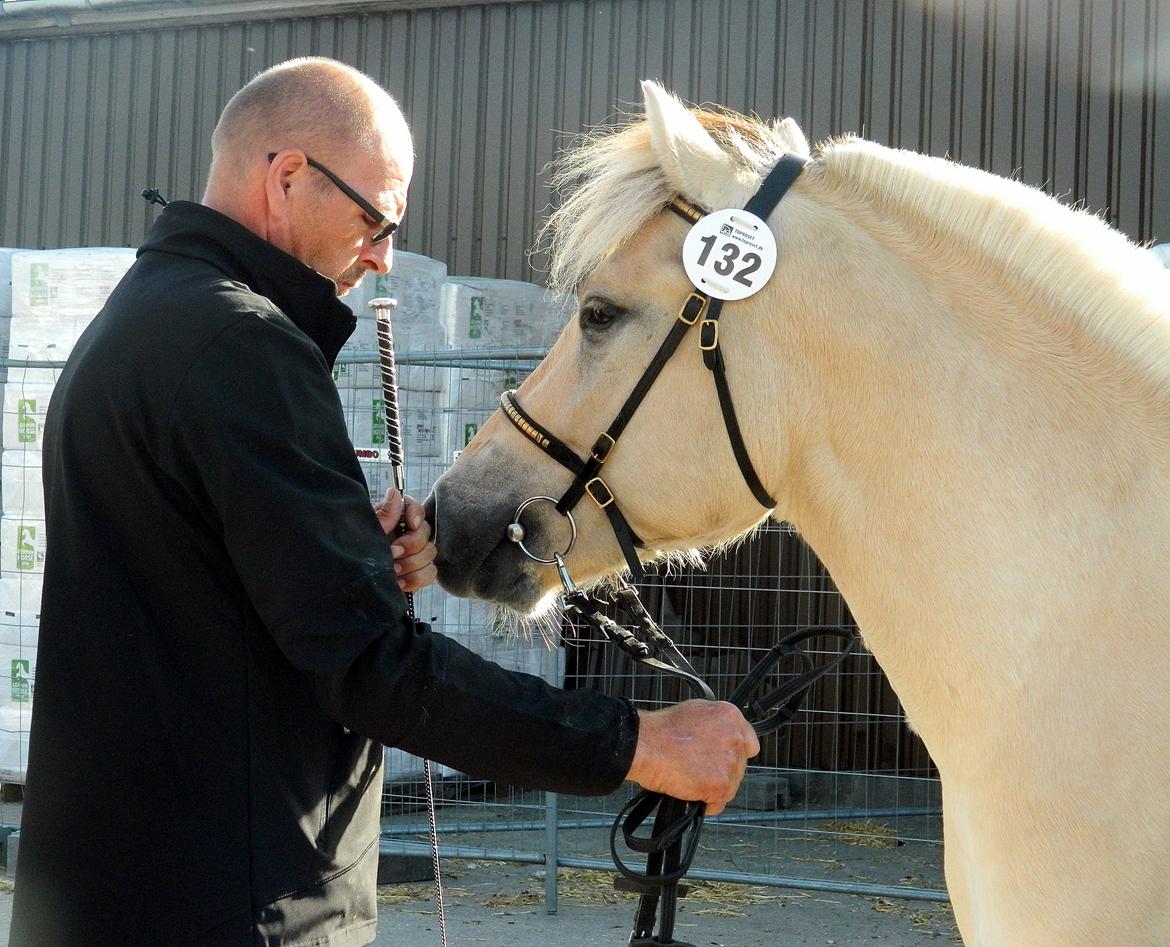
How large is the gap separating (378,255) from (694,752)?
40.7 inches

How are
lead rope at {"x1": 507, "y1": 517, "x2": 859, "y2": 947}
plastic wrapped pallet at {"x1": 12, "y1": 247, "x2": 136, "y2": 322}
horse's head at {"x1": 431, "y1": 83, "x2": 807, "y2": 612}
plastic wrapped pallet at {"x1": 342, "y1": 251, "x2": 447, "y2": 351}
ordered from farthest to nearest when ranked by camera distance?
plastic wrapped pallet at {"x1": 342, "y1": 251, "x2": 447, "y2": 351}
plastic wrapped pallet at {"x1": 12, "y1": 247, "x2": 136, "y2": 322}
horse's head at {"x1": 431, "y1": 83, "x2": 807, "y2": 612}
lead rope at {"x1": 507, "y1": 517, "x2": 859, "y2": 947}

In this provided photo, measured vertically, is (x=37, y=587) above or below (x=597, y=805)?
above

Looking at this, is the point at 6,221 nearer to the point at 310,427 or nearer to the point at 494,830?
the point at 494,830

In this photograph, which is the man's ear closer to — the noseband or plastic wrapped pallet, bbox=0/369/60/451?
the noseband

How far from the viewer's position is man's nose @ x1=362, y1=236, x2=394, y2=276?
80.8 inches

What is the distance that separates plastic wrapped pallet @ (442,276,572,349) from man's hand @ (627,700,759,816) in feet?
14.2

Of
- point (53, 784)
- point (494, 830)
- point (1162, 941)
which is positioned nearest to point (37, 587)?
point (494, 830)

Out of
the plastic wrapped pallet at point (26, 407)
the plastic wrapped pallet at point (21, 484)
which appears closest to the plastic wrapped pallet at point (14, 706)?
the plastic wrapped pallet at point (21, 484)

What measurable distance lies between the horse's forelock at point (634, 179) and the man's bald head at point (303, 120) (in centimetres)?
37

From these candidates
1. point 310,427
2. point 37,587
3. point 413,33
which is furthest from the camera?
point 413,33

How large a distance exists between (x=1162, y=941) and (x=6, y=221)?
371 inches

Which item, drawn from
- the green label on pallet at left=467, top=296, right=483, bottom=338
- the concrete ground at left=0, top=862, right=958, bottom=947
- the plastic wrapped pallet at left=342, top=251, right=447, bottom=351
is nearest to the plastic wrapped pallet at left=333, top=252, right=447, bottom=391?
the plastic wrapped pallet at left=342, top=251, right=447, bottom=351

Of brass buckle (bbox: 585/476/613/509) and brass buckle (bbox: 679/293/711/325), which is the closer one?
brass buckle (bbox: 679/293/711/325)

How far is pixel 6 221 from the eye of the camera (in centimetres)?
894
